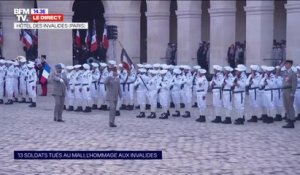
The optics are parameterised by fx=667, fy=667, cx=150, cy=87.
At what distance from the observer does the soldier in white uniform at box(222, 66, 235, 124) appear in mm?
19984

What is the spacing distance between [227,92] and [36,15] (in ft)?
50.9

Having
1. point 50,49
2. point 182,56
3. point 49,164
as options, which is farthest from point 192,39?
point 49,164

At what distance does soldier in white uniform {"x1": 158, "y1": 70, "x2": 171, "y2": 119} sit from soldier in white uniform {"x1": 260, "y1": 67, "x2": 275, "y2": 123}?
3.14 metres

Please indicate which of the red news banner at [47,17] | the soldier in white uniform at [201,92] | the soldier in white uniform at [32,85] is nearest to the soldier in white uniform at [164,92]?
the soldier in white uniform at [201,92]

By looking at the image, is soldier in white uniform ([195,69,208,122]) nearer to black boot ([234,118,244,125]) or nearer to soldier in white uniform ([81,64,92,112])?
black boot ([234,118,244,125])

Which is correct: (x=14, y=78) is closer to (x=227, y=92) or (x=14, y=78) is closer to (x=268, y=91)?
(x=227, y=92)

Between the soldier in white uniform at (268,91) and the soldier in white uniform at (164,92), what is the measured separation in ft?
10.3

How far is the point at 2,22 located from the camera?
3594 centimetres

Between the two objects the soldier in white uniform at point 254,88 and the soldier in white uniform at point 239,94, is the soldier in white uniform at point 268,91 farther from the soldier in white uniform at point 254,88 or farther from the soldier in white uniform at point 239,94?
the soldier in white uniform at point 239,94

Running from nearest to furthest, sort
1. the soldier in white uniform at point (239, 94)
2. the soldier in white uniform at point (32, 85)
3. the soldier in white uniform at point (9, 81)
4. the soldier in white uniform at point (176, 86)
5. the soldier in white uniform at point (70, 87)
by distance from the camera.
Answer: the soldier in white uniform at point (239, 94)
the soldier in white uniform at point (176, 86)
the soldier in white uniform at point (70, 87)
the soldier in white uniform at point (32, 85)
the soldier in white uniform at point (9, 81)

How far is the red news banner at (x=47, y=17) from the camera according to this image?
3297 cm

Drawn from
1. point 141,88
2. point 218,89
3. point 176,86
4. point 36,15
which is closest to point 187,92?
point 176,86

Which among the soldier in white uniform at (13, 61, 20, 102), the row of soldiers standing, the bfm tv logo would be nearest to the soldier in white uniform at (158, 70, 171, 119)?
the row of soldiers standing

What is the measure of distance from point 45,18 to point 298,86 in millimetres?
16733
